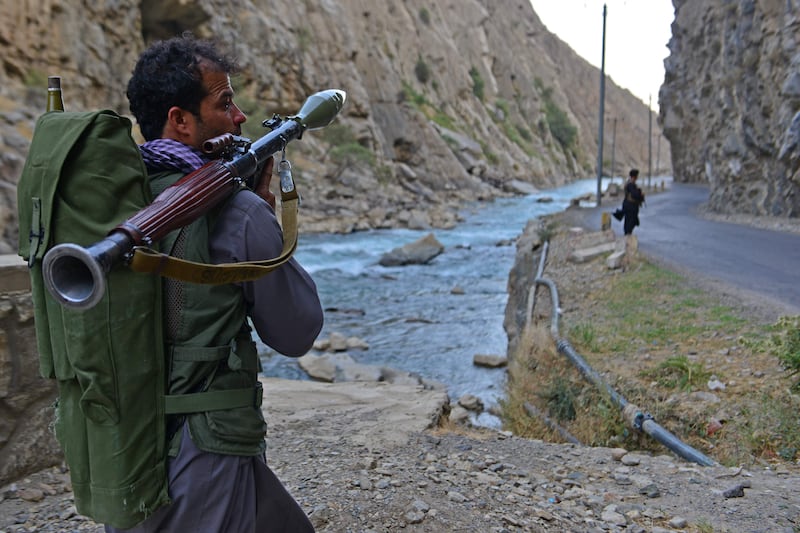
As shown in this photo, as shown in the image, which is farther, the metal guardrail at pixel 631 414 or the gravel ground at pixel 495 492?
the metal guardrail at pixel 631 414

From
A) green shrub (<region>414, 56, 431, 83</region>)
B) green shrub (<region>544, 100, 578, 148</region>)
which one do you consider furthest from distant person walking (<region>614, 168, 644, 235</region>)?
green shrub (<region>544, 100, 578, 148</region>)

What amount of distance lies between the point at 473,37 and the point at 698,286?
73.8 m

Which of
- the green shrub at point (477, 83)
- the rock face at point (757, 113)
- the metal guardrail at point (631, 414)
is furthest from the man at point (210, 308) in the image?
the green shrub at point (477, 83)

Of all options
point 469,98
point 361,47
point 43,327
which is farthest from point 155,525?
point 469,98

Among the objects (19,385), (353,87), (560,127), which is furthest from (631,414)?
(560,127)

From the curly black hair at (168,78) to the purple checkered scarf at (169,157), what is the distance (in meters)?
0.10

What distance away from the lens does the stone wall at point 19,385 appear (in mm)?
3357

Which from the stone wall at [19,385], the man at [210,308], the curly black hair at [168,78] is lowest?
the stone wall at [19,385]

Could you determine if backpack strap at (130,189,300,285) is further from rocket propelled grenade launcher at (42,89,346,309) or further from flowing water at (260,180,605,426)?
flowing water at (260,180,605,426)

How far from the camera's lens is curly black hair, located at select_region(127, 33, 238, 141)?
1636 mm

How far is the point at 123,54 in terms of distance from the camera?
27.4m

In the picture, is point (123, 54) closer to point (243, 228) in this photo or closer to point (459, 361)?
point (459, 361)

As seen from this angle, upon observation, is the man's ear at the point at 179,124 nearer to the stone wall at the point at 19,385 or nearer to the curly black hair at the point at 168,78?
the curly black hair at the point at 168,78

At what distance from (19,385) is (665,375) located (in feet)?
16.6
